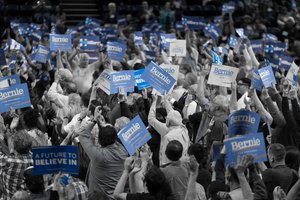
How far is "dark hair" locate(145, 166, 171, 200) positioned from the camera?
6352mm

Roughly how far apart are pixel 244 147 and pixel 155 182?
0.77m

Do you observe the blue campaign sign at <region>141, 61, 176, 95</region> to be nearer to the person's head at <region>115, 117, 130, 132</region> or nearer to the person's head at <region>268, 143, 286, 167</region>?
the person's head at <region>115, 117, 130, 132</region>

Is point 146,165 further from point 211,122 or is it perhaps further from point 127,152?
point 211,122

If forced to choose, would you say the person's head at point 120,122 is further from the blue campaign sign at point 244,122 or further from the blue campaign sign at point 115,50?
the blue campaign sign at point 115,50

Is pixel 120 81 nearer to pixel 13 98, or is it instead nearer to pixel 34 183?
pixel 13 98

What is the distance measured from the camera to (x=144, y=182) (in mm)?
6543

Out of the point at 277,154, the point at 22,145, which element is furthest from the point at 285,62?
the point at 22,145

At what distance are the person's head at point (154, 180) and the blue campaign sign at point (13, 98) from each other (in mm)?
3567

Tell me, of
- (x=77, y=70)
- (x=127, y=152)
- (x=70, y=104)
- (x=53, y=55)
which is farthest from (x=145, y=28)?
(x=127, y=152)

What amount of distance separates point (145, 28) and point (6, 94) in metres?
12.6

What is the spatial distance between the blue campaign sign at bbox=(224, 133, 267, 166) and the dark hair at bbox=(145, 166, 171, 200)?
548 millimetres

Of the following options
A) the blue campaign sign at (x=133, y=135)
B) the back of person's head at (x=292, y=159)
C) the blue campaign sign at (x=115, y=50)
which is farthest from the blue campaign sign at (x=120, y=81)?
the blue campaign sign at (x=115, y=50)

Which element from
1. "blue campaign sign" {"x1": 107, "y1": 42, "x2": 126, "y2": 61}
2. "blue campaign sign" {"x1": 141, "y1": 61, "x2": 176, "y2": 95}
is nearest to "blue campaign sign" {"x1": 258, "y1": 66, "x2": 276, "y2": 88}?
"blue campaign sign" {"x1": 141, "y1": 61, "x2": 176, "y2": 95}

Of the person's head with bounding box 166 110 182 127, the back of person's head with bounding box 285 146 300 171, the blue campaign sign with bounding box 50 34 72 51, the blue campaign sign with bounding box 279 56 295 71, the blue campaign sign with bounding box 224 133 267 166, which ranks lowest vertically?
the blue campaign sign with bounding box 50 34 72 51
